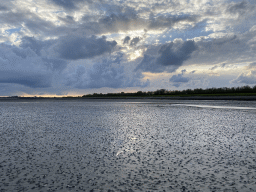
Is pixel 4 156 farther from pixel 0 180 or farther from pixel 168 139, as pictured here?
pixel 168 139

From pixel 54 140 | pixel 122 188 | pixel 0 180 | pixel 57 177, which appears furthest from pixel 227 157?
pixel 54 140

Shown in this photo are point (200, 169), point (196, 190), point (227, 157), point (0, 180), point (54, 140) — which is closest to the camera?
point (196, 190)

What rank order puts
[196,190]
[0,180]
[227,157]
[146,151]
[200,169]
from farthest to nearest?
[146,151]
[227,157]
[200,169]
[0,180]
[196,190]

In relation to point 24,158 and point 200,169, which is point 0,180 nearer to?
point 24,158

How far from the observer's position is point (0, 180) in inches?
193

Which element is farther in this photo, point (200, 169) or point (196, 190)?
point (200, 169)

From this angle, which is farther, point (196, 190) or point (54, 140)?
point (54, 140)

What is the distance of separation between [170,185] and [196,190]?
0.53 meters

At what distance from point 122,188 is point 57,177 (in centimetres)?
166

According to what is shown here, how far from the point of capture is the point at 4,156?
23.2 ft

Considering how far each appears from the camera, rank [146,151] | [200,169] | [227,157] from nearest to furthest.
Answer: [200,169], [227,157], [146,151]

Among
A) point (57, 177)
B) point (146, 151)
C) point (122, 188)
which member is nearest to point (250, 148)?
point (146, 151)

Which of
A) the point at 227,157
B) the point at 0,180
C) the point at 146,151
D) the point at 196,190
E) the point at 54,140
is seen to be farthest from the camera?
the point at 54,140

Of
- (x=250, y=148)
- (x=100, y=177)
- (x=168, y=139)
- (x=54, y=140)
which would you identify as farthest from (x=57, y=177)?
(x=250, y=148)
